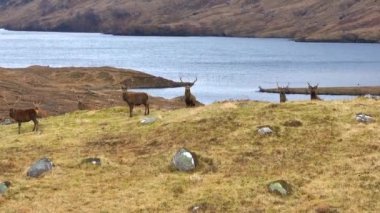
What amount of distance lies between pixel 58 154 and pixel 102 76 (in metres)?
83.5

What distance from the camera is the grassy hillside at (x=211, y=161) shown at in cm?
2234

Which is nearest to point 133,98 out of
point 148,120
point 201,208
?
point 148,120

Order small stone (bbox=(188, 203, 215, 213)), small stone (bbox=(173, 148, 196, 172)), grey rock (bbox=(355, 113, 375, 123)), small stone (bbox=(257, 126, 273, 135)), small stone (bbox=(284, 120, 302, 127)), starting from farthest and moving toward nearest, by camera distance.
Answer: grey rock (bbox=(355, 113, 375, 123)) < small stone (bbox=(284, 120, 302, 127)) < small stone (bbox=(257, 126, 273, 135)) < small stone (bbox=(173, 148, 196, 172)) < small stone (bbox=(188, 203, 215, 213))

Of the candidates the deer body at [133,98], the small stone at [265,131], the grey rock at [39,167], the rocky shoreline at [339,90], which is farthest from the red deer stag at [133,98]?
the rocky shoreline at [339,90]

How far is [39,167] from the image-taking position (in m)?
25.6

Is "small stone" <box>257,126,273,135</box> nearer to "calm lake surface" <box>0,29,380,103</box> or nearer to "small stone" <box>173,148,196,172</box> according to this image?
"small stone" <box>173,148,196,172</box>

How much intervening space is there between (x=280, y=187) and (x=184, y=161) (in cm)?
434

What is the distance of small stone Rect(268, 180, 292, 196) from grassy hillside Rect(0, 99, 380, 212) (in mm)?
284

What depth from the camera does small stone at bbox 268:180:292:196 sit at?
22.7 meters

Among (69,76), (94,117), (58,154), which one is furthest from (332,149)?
(69,76)

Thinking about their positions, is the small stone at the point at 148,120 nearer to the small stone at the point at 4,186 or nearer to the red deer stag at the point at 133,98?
the red deer stag at the point at 133,98

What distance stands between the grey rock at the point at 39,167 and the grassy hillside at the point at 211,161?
376 millimetres

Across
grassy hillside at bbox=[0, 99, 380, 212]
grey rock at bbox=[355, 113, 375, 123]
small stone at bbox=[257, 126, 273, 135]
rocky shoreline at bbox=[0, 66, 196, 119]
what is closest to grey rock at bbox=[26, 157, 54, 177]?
grassy hillside at bbox=[0, 99, 380, 212]

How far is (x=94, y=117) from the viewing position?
37.0m
